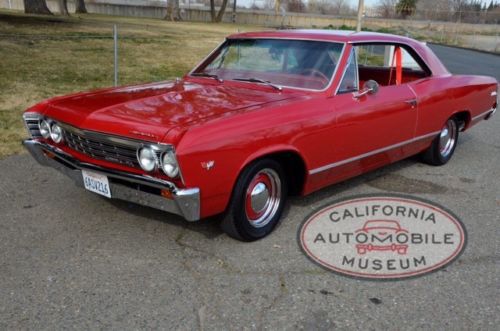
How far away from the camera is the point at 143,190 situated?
345 centimetres

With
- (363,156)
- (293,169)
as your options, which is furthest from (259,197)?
(363,156)

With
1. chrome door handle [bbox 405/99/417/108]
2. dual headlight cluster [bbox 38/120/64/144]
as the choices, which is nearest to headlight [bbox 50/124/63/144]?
dual headlight cluster [bbox 38/120/64/144]

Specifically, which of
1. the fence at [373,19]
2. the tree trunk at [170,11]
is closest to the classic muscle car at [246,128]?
the fence at [373,19]

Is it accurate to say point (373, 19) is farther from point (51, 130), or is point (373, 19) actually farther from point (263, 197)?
point (51, 130)

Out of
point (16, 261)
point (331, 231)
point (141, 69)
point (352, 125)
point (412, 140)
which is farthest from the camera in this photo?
point (141, 69)

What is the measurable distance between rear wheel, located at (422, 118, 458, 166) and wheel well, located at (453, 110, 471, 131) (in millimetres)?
102

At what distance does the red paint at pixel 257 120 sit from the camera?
11.0 ft

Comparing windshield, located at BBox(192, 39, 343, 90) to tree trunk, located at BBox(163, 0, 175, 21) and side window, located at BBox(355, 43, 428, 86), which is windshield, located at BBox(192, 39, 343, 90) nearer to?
side window, located at BBox(355, 43, 428, 86)

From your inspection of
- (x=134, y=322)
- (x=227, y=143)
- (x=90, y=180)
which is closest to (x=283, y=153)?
(x=227, y=143)

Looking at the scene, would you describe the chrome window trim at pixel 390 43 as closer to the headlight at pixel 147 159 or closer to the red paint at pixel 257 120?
the red paint at pixel 257 120

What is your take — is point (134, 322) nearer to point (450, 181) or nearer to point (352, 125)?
point (352, 125)

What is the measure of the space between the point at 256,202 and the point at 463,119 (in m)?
3.66

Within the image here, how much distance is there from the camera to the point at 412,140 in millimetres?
5309

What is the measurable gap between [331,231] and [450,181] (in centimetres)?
209
